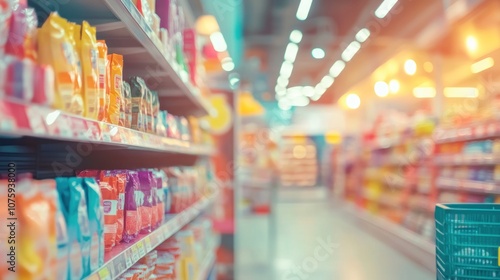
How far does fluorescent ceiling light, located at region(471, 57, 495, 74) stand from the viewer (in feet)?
21.0

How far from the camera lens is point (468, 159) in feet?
18.7

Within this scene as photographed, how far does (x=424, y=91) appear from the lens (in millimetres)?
10789

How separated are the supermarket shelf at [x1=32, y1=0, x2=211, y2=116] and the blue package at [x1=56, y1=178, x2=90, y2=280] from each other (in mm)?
575

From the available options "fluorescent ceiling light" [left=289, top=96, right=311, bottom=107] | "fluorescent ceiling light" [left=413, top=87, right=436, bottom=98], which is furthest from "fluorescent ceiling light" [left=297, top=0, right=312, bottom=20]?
"fluorescent ceiling light" [left=289, top=96, right=311, bottom=107]

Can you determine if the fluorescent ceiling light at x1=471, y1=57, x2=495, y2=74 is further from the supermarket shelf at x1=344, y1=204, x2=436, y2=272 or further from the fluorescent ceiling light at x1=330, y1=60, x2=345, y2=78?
the fluorescent ceiling light at x1=330, y1=60, x2=345, y2=78

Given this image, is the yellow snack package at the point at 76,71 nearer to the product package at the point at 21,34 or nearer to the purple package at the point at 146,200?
the product package at the point at 21,34

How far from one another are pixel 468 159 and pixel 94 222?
5.15 metres

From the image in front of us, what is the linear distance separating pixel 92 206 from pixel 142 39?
791 mm

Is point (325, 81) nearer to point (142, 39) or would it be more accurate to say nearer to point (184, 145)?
point (184, 145)

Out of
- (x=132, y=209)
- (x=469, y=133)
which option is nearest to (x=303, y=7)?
(x=469, y=133)

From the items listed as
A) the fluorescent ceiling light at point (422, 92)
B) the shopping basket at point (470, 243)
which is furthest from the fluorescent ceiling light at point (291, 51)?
the shopping basket at point (470, 243)

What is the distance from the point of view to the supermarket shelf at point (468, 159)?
5.19 m

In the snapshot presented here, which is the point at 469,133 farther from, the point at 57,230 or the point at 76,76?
the point at 57,230

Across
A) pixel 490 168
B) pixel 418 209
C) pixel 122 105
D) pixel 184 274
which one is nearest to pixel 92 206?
pixel 122 105
